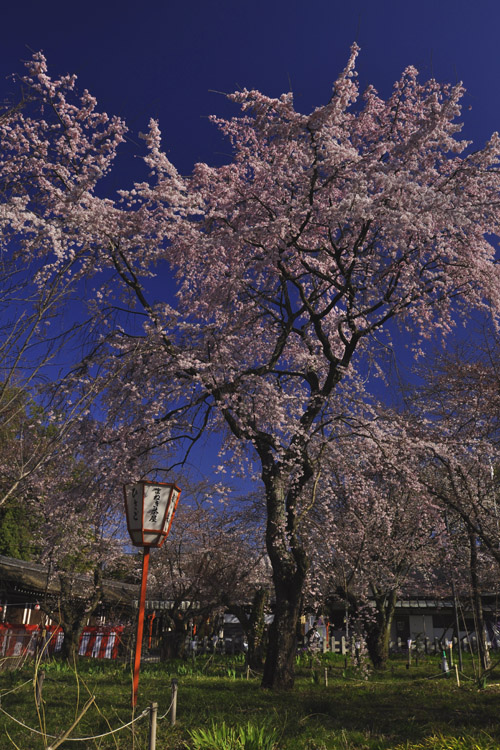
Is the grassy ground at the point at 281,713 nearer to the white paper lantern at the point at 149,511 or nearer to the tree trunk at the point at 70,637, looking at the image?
the white paper lantern at the point at 149,511

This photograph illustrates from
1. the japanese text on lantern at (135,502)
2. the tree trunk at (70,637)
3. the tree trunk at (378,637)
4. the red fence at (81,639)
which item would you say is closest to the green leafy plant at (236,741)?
the japanese text on lantern at (135,502)

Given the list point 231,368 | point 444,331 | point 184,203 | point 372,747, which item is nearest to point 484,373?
point 444,331

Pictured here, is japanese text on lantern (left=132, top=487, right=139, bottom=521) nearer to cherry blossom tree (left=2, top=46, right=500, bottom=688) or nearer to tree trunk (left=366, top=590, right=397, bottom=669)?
cherry blossom tree (left=2, top=46, right=500, bottom=688)

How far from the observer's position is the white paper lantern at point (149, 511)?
8.62 m

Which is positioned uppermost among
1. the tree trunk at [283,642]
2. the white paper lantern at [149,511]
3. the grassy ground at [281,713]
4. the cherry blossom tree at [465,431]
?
the cherry blossom tree at [465,431]

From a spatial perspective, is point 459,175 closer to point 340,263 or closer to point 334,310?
point 340,263

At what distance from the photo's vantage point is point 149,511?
28.6 feet

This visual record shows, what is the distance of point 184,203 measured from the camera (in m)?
10.4

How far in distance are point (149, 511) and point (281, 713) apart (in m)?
Answer: 3.64

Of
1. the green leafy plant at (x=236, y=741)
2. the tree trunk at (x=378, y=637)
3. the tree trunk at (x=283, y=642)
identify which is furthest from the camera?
the tree trunk at (x=378, y=637)

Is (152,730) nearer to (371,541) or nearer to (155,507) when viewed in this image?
(155,507)

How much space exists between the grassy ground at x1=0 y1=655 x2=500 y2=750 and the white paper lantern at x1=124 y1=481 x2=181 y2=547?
2243 millimetres

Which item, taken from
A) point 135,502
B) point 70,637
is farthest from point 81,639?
point 135,502

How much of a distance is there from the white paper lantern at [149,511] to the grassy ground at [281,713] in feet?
7.36
